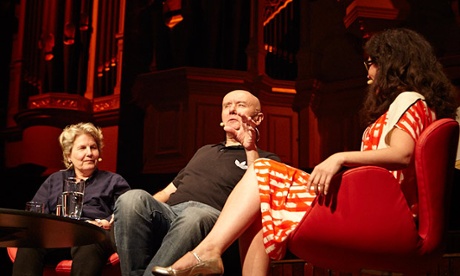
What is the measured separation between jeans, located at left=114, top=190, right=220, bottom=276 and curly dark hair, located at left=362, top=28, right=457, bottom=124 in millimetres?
709

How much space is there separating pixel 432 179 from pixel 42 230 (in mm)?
1138

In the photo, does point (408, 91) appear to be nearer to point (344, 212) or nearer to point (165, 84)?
point (344, 212)

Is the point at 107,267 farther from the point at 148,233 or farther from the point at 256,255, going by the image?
the point at 256,255

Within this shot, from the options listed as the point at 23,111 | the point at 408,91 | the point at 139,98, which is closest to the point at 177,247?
the point at 408,91

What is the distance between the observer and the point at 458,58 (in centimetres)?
420

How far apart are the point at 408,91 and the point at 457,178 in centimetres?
122

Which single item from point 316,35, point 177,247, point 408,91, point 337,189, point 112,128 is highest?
point 316,35

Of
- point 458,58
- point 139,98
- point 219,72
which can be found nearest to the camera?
point 458,58

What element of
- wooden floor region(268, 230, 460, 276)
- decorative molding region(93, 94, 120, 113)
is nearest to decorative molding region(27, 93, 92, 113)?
decorative molding region(93, 94, 120, 113)

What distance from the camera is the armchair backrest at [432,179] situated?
197cm

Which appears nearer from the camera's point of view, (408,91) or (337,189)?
(337,189)

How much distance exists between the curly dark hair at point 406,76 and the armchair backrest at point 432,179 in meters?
0.19

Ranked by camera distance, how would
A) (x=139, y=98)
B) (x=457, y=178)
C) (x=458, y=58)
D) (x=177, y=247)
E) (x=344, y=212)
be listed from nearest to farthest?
(x=344, y=212)
(x=177, y=247)
(x=457, y=178)
(x=458, y=58)
(x=139, y=98)

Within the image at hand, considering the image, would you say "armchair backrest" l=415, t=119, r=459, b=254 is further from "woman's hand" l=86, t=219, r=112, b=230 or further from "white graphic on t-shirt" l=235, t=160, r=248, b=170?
"woman's hand" l=86, t=219, r=112, b=230
